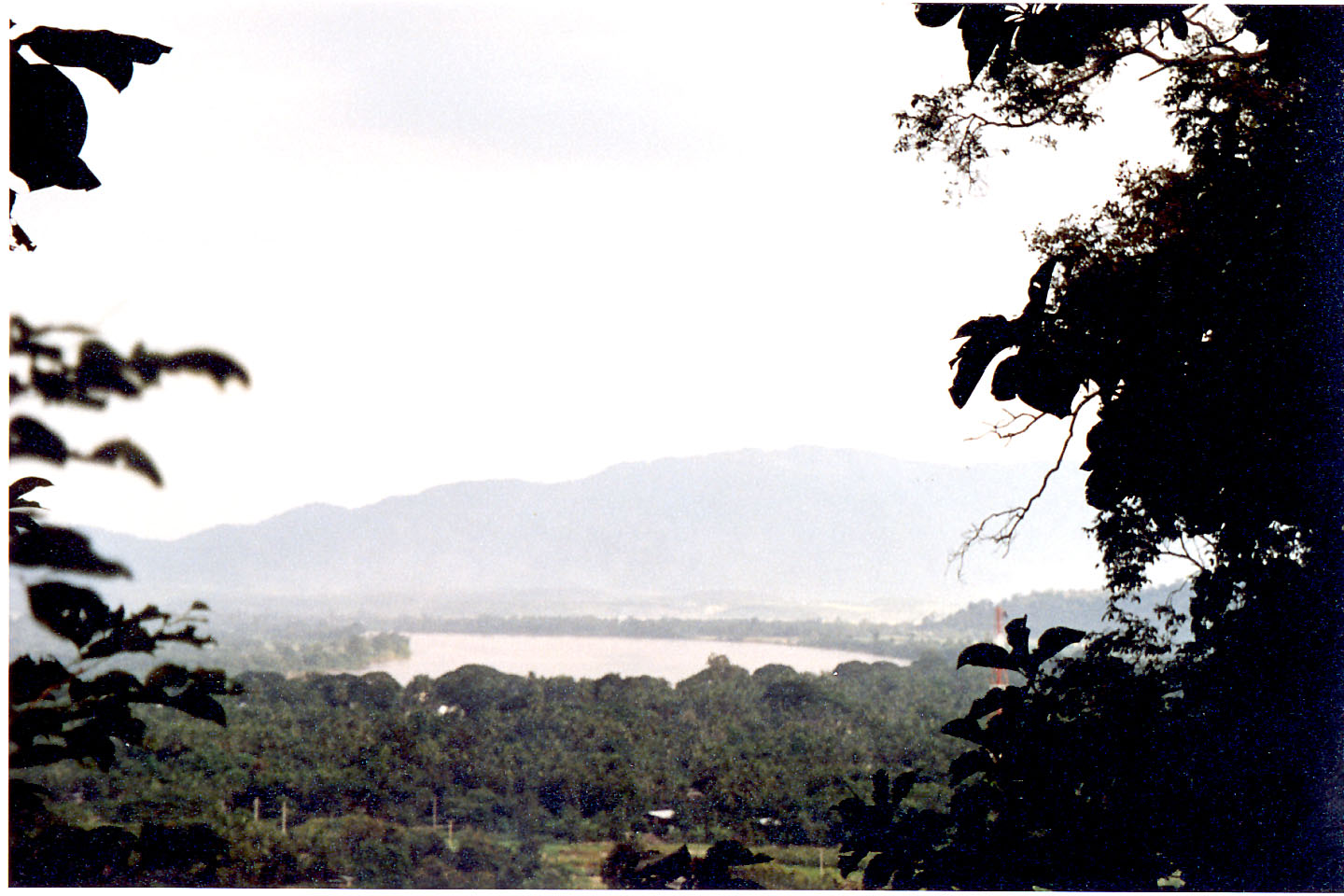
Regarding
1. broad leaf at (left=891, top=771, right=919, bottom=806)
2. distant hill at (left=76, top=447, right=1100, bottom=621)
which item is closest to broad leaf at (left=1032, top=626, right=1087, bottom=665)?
broad leaf at (left=891, top=771, right=919, bottom=806)

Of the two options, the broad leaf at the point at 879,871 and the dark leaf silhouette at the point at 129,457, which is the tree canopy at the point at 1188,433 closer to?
the broad leaf at the point at 879,871

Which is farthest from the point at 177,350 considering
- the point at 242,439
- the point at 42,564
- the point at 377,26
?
the point at 242,439

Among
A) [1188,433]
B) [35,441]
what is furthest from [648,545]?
[35,441]

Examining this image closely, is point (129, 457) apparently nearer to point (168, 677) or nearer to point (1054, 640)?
point (168, 677)

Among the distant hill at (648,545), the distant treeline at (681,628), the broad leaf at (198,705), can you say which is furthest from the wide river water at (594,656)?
the broad leaf at (198,705)

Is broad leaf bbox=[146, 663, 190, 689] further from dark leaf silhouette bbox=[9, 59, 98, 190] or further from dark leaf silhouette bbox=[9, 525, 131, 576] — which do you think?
dark leaf silhouette bbox=[9, 59, 98, 190]

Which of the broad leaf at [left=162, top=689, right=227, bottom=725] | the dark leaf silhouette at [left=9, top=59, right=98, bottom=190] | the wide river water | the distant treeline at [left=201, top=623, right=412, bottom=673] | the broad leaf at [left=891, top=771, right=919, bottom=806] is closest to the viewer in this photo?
the dark leaf silhouette at [left=9, top=59, right=98, bottom=190]
